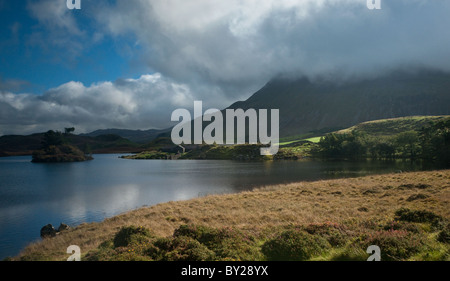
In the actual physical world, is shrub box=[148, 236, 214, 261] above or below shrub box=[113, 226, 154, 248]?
above

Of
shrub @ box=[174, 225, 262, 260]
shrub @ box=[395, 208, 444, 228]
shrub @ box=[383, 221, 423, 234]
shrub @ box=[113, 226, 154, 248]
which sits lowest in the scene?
shrub @ box=[113, 226, 154, 248]

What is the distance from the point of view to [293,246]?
527 inches

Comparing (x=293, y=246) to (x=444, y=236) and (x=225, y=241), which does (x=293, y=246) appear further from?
(x=444, y=236)

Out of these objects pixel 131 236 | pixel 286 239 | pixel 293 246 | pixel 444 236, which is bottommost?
pixel 131 236

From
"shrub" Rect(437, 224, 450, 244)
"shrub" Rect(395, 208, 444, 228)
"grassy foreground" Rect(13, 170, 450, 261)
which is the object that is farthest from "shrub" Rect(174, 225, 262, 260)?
"shrub" Rect(395, 208, 444, 228)

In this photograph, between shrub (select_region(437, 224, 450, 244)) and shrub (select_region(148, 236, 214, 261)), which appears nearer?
shrub (select_region(148, 236, 214, 261))

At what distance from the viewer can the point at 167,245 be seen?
13.4m

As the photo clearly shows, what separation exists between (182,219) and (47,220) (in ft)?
73.7

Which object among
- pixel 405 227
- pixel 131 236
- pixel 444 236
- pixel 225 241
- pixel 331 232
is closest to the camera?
pixel 444 236

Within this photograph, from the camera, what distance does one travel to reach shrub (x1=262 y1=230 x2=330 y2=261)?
42.5 feet

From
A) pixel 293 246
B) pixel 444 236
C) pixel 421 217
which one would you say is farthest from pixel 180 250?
pixel 421 217

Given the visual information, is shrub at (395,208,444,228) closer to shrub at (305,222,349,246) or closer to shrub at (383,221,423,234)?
shrub at (383,221,423,234)
